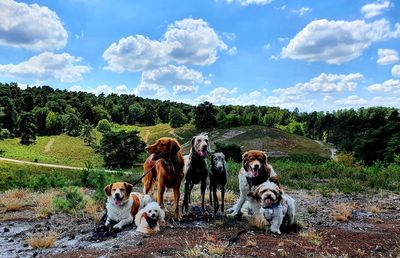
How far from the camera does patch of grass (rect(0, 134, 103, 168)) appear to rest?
298 ft

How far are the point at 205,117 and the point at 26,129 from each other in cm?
5086

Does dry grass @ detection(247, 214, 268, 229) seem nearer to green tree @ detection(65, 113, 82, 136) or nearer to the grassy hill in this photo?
the grassy hill

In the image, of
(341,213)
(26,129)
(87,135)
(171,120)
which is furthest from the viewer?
(171,120)

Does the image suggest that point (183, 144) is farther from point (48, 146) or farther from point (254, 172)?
point (254, 172)

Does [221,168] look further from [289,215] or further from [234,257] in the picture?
[234,257]

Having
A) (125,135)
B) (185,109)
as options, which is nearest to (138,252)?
(125,135)

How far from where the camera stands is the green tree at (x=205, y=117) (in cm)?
12181

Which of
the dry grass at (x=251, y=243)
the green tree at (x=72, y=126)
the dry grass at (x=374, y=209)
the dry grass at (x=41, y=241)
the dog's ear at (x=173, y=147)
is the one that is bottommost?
the dry grass at (x=374, y=209)

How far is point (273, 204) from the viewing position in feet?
27.2

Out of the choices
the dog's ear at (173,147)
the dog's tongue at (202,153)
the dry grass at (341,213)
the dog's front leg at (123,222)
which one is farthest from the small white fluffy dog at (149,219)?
the dry grass at (341,213)

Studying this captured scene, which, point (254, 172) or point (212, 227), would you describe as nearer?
point (254, 172)

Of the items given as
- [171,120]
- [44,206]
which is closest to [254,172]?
[44,206]

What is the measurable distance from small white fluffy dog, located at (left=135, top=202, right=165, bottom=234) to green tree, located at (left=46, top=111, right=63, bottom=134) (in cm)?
12633

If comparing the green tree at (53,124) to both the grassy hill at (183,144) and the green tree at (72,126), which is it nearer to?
the green tree at (72,126)
